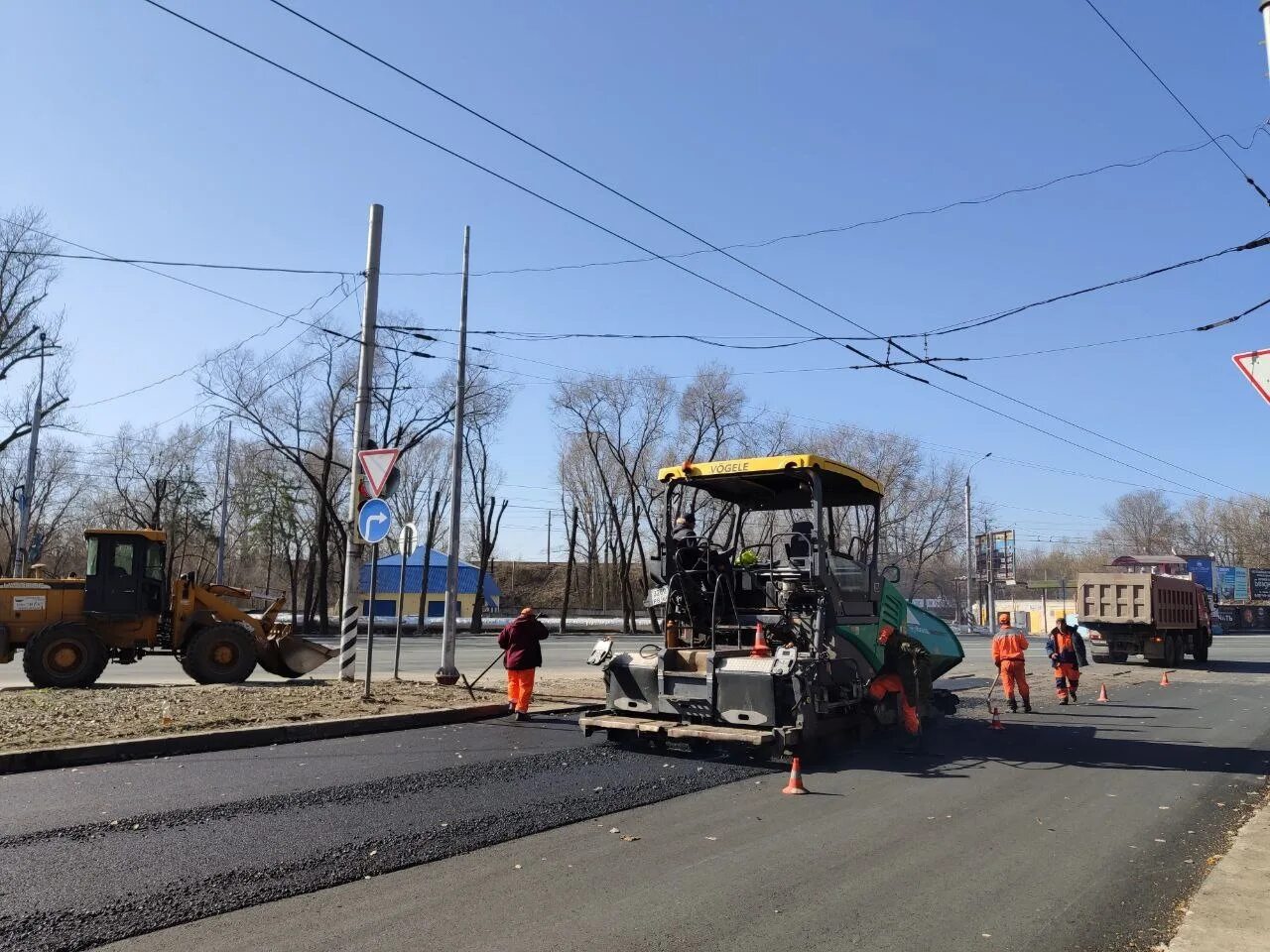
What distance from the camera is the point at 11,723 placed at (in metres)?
9.59

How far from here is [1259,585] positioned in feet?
218

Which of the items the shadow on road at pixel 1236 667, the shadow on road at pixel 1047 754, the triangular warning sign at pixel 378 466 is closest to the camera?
the shadow on road at pixel 1047 754

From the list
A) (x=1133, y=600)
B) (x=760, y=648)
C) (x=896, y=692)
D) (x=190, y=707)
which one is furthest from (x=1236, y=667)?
(x=190, y=707)

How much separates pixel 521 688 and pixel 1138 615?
806 inches

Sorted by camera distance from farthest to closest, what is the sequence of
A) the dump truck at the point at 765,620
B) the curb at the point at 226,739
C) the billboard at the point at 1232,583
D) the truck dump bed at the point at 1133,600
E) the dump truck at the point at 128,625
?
the billboard at the point at 1232,583 → the truck dump bed at the point at 1133,600 → the dump truck at the point at 128,625 → the dump truck at the point at 765,620 → the curb at the point at 226,739

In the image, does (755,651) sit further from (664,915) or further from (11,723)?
(11,723)

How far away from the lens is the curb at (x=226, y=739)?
8.33m

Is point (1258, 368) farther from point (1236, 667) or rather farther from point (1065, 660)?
point (1236, 667)

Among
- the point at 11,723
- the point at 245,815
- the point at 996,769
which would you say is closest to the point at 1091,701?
the point at 996,769

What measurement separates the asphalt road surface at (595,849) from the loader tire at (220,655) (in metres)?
6.21

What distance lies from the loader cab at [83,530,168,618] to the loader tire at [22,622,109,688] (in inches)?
19.5

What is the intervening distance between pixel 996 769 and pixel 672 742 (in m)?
3.23

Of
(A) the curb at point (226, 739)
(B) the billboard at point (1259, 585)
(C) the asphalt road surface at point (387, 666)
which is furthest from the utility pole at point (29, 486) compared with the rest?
(B) the billboard at point (1259, 585)

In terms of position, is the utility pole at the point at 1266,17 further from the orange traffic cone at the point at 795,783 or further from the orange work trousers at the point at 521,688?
the orange work trousers at the point at 521,688
